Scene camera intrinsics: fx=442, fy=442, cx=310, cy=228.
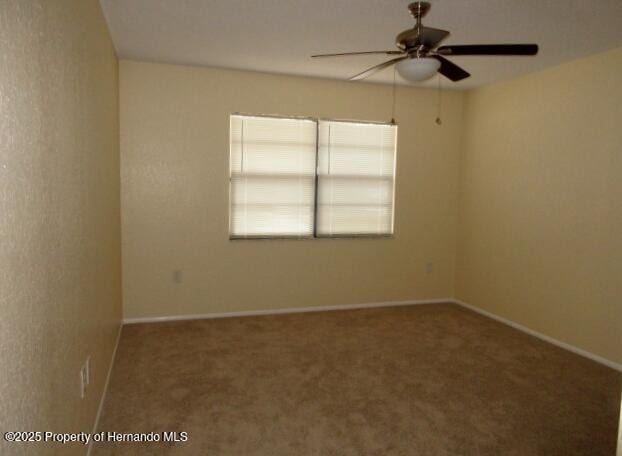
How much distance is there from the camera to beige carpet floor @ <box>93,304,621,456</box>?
7.76ft

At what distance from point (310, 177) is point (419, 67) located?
2.53m

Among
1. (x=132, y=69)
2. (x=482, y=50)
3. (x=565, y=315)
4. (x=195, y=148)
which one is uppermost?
(x=132, y=69)

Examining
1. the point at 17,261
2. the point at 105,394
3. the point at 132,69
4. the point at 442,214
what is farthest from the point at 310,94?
the point at 17,261

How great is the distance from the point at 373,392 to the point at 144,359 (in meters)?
1.75

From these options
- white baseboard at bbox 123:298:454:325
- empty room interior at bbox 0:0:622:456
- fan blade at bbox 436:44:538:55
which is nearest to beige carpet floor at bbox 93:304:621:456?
empty room interior at bbox 0:0:622:456

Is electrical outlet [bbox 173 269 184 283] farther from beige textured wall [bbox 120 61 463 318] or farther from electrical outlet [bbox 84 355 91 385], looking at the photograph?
electrical outlet [bbox 84 355 91 385]

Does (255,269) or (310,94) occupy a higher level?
(310,94)

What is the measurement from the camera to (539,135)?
4121 mm

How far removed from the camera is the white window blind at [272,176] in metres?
4.50

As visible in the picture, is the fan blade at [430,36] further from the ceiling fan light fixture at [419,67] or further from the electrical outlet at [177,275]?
the electrical outlet at [177,275]

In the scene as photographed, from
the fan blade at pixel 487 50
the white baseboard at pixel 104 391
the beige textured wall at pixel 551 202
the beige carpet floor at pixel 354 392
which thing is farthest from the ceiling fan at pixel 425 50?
the white baseboard at pixel 104 391

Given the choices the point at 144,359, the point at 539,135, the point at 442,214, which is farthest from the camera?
the point at 442,214

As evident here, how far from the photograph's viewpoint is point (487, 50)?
7.78 feet

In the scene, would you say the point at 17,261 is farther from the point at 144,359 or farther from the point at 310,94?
the point at 310,94
